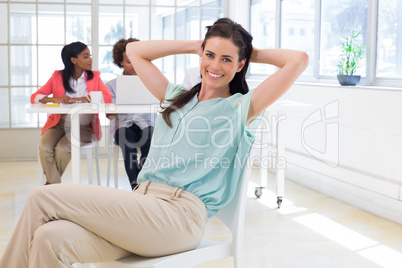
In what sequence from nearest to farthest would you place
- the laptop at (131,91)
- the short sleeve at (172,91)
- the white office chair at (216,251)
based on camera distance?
1. the white office chair at (216,251)
2. the short sleeve at (172,91)
3. the laptop at (131,91)

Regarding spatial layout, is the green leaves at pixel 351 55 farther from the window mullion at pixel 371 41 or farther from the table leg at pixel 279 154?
the table leg at pixel 279 154

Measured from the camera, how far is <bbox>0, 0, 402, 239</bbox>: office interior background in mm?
3553

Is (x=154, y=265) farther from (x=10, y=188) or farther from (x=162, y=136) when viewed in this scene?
(x=10, y=188)

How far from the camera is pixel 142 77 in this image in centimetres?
194

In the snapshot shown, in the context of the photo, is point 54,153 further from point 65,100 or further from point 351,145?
point 351,145

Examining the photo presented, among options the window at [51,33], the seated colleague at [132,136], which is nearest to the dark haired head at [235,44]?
the seated colleague at [132,136]

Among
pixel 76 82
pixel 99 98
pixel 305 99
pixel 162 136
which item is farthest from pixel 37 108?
pixel 305 99

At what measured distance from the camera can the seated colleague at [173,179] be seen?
4.60 ft

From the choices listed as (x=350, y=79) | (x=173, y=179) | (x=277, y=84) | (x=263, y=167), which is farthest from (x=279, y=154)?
(x=173, y=179)

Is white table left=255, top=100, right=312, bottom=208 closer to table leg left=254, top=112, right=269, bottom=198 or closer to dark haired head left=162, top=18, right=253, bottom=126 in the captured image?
table leg left=254, top=112, right=269, bottom=198

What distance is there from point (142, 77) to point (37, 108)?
4.47 feet

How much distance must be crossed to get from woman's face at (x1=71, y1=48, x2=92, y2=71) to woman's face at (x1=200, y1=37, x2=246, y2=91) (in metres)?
2.34

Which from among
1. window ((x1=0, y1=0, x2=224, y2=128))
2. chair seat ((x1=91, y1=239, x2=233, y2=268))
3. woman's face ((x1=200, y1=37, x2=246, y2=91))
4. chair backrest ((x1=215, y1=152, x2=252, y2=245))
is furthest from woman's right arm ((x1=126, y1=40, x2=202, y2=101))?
window ((x1=0, y1=0, x2=224, y2=128))

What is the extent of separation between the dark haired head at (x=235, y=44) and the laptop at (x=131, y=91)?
145 centimetres
